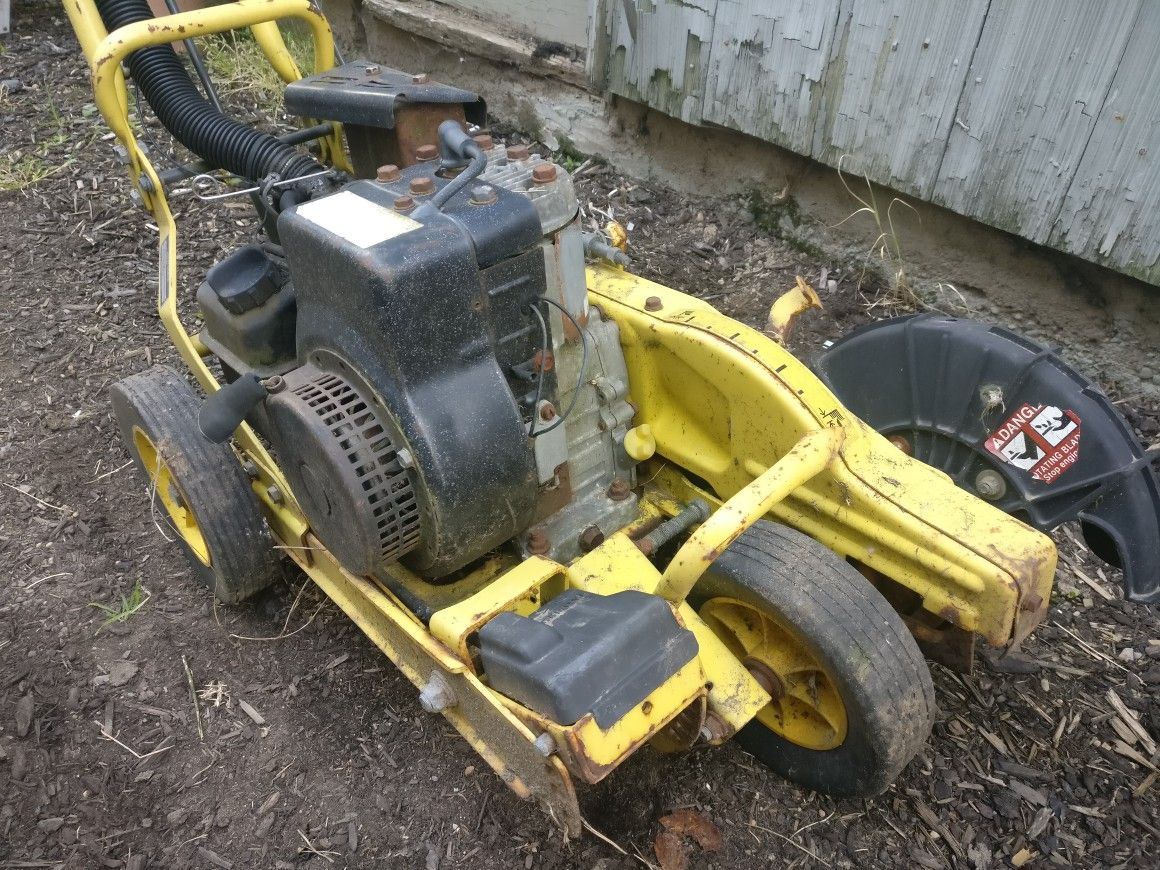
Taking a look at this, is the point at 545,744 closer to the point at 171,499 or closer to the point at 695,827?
the point at 695,827

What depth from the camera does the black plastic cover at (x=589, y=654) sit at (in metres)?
1.62

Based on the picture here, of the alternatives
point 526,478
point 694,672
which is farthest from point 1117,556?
point 526,478

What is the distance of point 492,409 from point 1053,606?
1.76 meters

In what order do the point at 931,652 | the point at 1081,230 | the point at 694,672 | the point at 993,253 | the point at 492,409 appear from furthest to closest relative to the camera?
the point at 993,253
the point at 1081,230
the point at 931,652
the point at 492,409
the point at 694,672

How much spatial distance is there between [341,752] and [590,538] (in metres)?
0.85

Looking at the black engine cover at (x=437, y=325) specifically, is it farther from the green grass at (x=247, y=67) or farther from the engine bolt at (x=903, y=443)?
the green grass at (x=247, y=67)

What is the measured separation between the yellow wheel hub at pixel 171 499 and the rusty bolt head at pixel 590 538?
107 centimetres

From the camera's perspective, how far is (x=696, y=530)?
1.87 m

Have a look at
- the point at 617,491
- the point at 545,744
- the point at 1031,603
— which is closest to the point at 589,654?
the point at 545,744

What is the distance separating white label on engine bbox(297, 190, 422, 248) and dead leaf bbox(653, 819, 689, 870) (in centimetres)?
144

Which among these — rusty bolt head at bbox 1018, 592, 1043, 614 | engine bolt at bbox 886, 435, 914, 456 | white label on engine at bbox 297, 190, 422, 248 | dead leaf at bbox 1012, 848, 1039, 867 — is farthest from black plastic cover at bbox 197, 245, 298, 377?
dead leaf at bbox 1012, 848, 1039, 867

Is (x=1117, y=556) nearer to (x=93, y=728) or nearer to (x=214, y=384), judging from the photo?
(x=214, y=384)

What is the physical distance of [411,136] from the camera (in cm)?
220

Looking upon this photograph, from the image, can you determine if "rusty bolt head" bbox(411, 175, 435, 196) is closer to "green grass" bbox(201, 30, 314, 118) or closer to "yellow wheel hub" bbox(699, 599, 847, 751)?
"yellow wheel hub" bbox(699, 599, 847, 751)
